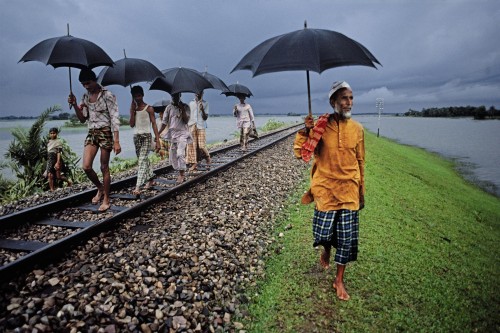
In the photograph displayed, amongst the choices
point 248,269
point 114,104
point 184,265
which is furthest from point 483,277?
point 114,104

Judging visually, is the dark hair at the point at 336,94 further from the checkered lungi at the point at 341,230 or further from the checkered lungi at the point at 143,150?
the checkered lungi at the point at 143,150

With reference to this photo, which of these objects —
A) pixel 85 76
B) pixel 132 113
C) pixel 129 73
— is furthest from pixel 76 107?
pixel 129 73

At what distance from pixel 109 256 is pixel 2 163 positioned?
337 inches

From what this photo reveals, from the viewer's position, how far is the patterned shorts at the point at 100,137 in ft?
17.6

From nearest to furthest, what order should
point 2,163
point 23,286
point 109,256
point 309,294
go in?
point 23,286, point 309,294, point 109,256, point 2,163

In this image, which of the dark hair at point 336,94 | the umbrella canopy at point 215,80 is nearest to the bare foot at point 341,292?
the dark hair at point 336,94

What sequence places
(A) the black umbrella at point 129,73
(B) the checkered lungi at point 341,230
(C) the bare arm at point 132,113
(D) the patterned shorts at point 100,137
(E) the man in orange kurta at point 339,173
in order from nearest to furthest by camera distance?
(E) the man in orange kurta at point 339,173, (B) the checkered lungi at point 341,230, (D) the patterned shorts at point 100,137, (C) the bare arm at point 132,113, (A) the black umbrella at point 129,73

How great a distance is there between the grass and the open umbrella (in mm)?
2466

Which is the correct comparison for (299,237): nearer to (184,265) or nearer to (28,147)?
(184,265)

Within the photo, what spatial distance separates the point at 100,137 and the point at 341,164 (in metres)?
4.16

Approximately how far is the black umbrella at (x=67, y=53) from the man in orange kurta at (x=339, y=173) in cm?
418

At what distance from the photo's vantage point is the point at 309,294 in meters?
3.51

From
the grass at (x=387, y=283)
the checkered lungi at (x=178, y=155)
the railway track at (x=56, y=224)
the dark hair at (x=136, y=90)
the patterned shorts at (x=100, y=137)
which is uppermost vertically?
the dark hair at (x=136, y=90)

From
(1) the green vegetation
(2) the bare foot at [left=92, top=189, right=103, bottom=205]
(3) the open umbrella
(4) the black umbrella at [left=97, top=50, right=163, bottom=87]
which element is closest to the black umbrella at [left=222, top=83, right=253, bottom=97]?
(4) the black umbrella at [left=97, top=50, right=163, bottom=87]
